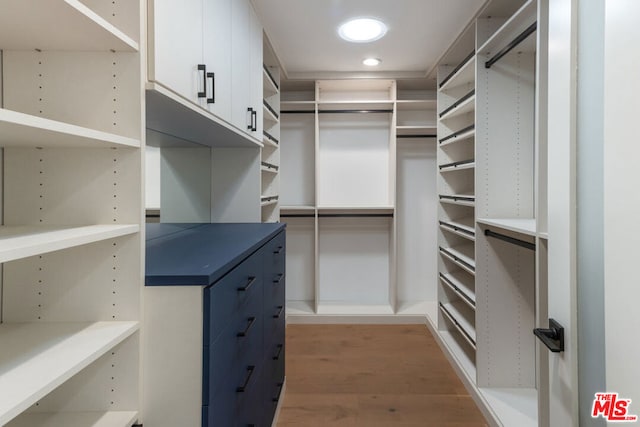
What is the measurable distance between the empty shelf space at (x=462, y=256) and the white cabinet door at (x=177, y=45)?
1920 millimetres

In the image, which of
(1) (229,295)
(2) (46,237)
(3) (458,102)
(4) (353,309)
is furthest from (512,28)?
(4) (353,309)

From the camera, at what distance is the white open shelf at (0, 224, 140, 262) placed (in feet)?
2.07

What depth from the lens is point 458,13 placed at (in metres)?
2.30

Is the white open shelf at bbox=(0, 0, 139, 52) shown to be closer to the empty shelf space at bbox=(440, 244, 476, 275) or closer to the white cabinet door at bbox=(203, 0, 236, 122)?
the white cabinet door at bbox=(203, 0, 236, 122)

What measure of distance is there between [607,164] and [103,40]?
1126mm

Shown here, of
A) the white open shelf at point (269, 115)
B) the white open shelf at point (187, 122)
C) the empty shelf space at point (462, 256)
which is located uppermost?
the white open shelf at point (269, 115)

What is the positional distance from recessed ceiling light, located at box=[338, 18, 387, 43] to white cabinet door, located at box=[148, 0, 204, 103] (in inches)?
49.7

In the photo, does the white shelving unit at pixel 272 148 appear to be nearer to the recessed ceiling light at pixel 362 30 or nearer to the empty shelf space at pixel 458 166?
the recessed ceiling light at pixel 362 30

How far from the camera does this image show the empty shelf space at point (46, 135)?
2.08 feet

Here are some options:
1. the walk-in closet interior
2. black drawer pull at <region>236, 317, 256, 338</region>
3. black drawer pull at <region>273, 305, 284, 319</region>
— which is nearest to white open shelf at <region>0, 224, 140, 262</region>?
the walk-in closet interior

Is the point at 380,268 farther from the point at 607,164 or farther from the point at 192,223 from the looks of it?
the point at 607,164

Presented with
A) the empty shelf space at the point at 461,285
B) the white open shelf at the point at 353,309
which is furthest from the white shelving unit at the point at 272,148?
the empty shelf space at the point at 461,285

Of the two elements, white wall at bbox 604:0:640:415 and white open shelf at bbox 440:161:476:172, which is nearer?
white wall at bbox 604:0:640:415

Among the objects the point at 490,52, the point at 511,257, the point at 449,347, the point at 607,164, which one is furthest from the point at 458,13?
the point at 449,347
